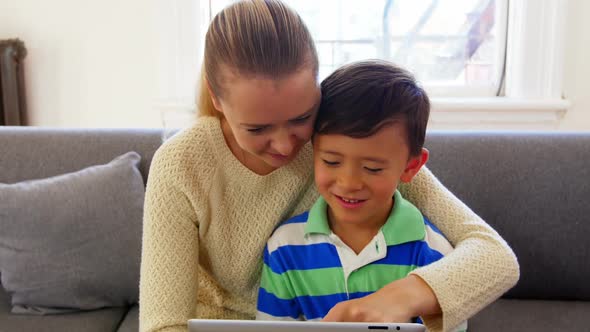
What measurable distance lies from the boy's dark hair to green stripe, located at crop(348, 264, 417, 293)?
204mm

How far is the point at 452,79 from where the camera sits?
8.76 feet

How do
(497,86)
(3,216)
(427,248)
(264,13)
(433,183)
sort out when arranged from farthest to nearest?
(497,86) → (3,216) → (433,183) → (427,248) → (264,13)

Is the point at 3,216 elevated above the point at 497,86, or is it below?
below

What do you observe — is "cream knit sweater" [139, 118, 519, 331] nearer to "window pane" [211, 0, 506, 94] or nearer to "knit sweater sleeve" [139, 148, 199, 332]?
"knit sweater sleeve" [139, 148, 199, 332]

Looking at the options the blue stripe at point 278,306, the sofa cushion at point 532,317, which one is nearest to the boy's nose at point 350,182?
the blue stripe at point 278,306

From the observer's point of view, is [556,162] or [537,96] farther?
[537,96]

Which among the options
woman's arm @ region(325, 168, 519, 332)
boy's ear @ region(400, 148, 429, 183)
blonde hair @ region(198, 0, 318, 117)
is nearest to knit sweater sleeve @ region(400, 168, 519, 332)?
woman's arm @ region(325, 168, 519, 332)

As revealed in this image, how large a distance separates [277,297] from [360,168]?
28 centimetres

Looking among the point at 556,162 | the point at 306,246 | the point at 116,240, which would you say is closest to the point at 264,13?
the point at 306,246

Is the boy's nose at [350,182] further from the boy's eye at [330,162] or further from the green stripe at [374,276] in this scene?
the green stripe at [374,276]

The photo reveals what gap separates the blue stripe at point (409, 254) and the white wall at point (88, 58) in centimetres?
163

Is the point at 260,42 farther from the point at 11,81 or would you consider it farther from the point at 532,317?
the point at 11,81

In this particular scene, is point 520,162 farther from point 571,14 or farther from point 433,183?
point 571,14

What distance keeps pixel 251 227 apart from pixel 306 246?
0.12m
